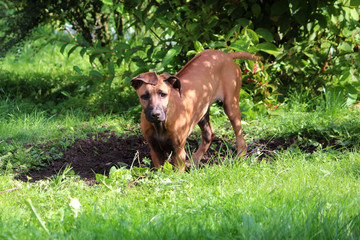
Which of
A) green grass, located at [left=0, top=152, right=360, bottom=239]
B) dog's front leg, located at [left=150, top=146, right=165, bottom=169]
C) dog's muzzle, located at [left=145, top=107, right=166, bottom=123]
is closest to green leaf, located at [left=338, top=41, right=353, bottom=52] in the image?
green grass, located at [left=0, top=152, right=360, bottom=239]

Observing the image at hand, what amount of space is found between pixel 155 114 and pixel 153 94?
221mm

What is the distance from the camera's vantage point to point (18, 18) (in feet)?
23.6

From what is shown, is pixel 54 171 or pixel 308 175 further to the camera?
pixel 54 171

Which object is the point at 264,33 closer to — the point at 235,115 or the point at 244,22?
the point at 244,22

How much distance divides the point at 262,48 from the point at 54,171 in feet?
8.88

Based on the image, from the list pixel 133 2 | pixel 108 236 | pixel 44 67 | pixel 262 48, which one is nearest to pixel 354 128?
pixel 262 48

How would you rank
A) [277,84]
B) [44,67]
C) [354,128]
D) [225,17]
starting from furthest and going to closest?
[44,67], [277,84], [225,17], [354,128]

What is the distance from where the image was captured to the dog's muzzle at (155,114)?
363 centimetres

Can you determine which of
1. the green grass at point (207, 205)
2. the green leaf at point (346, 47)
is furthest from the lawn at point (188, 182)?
the green leaf at point (346, 47)

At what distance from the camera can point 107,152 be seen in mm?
4996

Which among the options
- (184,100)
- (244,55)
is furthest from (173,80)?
(244,55)

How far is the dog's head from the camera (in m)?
3.66

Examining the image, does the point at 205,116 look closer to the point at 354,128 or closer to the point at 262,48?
the point at 262,48

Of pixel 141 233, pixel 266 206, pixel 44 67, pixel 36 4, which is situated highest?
pixel 36 4
